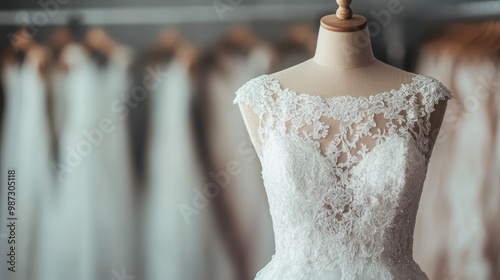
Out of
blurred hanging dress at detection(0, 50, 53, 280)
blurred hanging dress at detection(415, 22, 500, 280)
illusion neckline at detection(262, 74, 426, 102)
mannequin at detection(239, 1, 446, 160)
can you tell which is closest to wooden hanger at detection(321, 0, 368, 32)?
mannequin at detection(239, 1, 446, 160)

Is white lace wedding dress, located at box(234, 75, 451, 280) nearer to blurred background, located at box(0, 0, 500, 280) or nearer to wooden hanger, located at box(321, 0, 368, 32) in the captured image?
wooden hanger, located at box(321, 0, 368, 32)

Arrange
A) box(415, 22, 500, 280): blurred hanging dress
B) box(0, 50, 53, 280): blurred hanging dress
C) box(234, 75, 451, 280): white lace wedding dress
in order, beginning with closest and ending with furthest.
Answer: box(234, 75, 451, 280): white lace wedding dress, box(0, 50, 53, 280): blurred hanging dress, box(415, 22, 500, 280): blurred hanging dress

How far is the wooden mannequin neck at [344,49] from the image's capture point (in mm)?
2121

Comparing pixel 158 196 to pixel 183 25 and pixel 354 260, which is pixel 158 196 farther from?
pixel 354 260

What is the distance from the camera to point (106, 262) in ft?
11.1

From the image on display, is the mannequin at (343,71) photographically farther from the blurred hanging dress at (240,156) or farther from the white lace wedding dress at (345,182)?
the blurred hanging dress at (240,156)

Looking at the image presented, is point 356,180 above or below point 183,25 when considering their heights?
below

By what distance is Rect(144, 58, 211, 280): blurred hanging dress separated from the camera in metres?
3.35

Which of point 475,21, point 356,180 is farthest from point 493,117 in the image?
point 356,180

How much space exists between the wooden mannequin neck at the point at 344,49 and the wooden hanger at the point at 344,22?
11mm

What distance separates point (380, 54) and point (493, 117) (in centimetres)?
59

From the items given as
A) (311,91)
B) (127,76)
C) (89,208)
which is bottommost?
(89,208)

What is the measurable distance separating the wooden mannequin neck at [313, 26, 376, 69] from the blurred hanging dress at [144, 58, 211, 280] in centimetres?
127

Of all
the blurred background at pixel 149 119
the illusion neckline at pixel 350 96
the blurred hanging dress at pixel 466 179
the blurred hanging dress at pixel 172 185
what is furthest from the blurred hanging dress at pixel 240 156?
the illusion neckline at pixel 350 96
